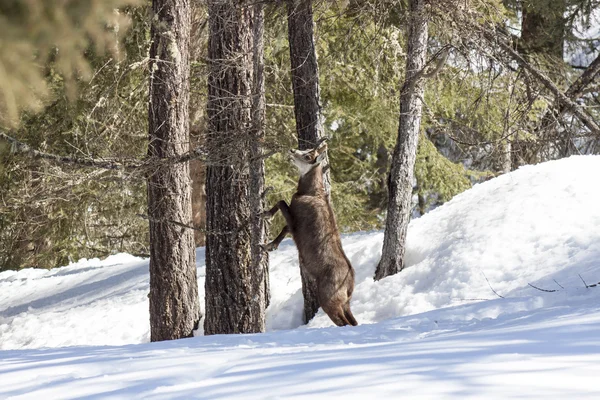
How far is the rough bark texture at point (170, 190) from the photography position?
1074 centimetres

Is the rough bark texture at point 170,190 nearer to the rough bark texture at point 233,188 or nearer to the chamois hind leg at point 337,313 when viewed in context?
the rough bark texture at point 233,188

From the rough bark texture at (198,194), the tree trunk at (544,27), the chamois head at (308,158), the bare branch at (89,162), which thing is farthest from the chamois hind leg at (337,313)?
the tree trunk at (544,27)

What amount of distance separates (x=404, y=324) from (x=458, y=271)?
11.7 ft

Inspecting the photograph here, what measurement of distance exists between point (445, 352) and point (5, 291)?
14.2 meters

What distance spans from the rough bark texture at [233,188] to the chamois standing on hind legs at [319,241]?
0.46 metres

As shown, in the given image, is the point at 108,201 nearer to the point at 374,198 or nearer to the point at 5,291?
the point at 5,291

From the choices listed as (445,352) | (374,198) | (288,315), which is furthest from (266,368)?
(374,198)

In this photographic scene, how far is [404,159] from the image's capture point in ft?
35.8

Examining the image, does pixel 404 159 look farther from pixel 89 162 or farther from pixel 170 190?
pixel 89 162

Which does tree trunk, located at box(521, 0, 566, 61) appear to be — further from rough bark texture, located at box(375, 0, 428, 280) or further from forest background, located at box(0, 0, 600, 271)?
rough bark texture, located at box(375, 0, 428, 280)

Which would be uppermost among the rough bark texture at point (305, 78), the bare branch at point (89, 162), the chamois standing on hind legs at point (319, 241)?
the rough bark texture at point (305, 78)

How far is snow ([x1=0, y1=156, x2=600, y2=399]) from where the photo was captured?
3523mm

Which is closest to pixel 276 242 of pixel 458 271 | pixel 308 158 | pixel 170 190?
pixel 308 158

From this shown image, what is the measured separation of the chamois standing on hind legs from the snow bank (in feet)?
3.54
